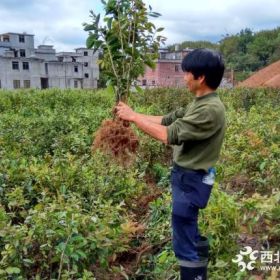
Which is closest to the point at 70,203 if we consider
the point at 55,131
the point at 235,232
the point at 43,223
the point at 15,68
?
the point at 43,223

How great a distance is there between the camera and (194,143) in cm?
235

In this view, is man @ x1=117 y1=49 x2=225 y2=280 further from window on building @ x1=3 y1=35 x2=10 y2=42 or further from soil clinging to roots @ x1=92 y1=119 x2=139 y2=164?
window on building @ x1=3 y1=35 x2=10 y2=42

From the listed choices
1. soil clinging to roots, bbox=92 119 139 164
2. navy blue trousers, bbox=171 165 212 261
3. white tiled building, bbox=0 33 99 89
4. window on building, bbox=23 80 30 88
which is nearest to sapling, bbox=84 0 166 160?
soil clinging to roots, bbox=92 119 139 164

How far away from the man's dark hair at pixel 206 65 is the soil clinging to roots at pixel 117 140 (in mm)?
903

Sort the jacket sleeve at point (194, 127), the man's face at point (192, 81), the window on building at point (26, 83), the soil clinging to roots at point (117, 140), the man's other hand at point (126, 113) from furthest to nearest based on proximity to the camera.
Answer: the window on building at point (26, 83) < the soil clinging to roots at point (117, 140) < the man's other hand at point (126, 113) < the man's face at point (192, 81) < the jacket sleeve at point (194, 127)

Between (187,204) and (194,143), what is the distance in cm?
40

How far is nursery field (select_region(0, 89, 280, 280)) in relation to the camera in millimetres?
2466

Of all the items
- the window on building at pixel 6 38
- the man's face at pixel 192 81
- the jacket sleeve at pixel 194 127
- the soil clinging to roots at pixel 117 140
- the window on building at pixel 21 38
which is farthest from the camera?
the window on building at pixel 21 38

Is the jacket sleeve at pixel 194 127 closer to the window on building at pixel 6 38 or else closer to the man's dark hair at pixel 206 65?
the man's dark hair at pixel 206 65

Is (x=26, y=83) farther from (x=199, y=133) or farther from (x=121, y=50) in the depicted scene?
(x=199, y=133)

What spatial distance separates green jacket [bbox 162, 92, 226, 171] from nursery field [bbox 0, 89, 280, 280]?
2.34ft

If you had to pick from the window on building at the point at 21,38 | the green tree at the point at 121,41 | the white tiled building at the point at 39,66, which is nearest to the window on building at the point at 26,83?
the white tiled building at the point at 39,66

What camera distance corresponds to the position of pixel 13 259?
7.83 ft

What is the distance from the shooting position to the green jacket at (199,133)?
2215 mm
